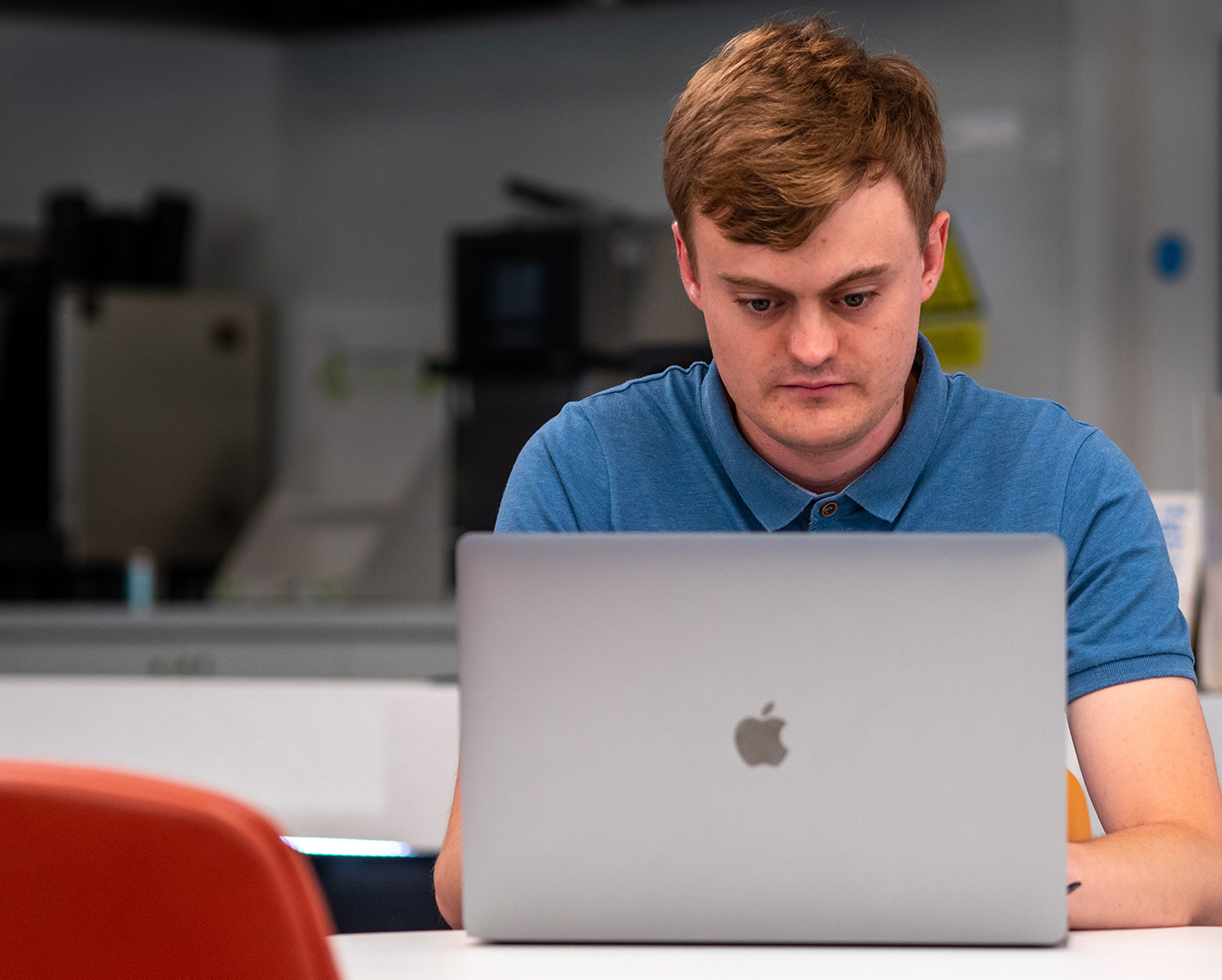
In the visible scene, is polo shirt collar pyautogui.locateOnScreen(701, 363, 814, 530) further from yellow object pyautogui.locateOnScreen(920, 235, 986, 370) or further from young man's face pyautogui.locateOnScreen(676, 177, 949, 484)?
yellow object pyautogui.locateOnScreen(920, 235, 986, 370)

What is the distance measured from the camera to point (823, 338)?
110 cm

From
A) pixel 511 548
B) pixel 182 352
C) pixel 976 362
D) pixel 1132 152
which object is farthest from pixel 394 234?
pixel 511 548

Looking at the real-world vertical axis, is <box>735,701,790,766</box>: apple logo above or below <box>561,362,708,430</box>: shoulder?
Result: below

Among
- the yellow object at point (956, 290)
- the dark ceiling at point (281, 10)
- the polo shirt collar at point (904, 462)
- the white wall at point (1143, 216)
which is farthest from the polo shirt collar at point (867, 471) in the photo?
the dark ceiling at point (281, 10)

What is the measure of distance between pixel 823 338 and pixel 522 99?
12.8ft

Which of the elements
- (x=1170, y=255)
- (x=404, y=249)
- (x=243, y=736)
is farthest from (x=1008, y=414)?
(x=404, y=249)

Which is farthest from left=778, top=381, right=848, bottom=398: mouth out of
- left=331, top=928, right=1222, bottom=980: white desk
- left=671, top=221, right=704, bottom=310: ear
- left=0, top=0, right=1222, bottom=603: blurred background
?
left=0, top=0, right=1222, bottom=603: blurred background

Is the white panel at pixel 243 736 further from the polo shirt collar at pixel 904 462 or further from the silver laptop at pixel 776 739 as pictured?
the silver laptop at pixel 776 739

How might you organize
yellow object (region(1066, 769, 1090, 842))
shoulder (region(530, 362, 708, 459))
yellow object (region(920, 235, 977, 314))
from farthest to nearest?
yellow object (region(920, 235, 977, 314))
shoulder (region(530, 362, 708, 459))
yellow object (region(1066, 769, 1090, 842))

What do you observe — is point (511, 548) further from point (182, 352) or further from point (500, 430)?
point (182, 352)

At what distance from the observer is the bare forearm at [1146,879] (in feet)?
2.86

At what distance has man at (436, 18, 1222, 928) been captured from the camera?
1.06 metres

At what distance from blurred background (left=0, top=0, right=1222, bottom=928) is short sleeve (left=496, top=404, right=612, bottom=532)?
5.36 feet

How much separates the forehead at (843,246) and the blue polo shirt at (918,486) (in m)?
0.20
